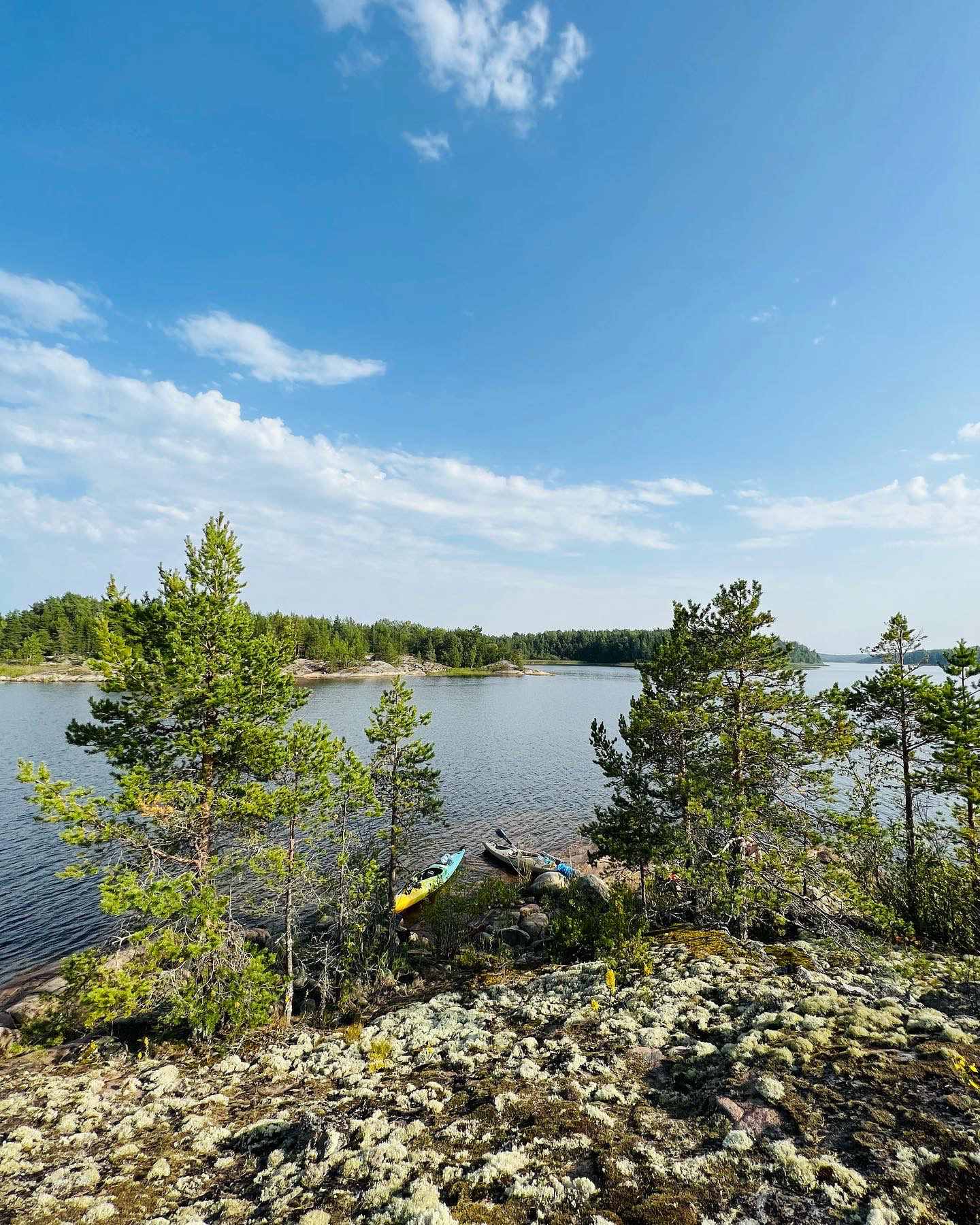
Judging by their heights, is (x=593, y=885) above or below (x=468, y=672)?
below

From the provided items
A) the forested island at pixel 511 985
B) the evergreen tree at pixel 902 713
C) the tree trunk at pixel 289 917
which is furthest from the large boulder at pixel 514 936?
the evergreen tree at pixel 902 713

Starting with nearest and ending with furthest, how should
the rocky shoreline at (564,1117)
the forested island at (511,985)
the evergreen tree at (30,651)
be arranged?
the rocky shoreline at (564,1117) → the forested island at (511,985) → the evergreen tree at (30,651)

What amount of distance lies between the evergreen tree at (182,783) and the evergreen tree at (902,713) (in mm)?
20058

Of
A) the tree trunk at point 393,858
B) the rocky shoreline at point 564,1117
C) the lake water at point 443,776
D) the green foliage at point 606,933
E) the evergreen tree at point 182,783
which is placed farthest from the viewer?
the lake water at point 443,776

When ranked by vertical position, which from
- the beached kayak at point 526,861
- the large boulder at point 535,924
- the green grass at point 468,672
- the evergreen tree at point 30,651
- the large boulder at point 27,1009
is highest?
the evergreen tree at point 30,651

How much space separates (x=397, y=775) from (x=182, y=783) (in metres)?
7.44

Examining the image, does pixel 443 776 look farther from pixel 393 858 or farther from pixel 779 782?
pixel 779 782

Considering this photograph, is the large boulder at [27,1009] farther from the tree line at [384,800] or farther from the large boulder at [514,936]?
the large boulder at [514,936]

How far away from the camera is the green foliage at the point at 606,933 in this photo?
12562 millimetres

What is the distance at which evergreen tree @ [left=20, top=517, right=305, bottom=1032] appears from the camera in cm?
1179

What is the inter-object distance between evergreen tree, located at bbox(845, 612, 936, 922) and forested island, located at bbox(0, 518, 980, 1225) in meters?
0.12

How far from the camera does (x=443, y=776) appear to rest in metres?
45.1

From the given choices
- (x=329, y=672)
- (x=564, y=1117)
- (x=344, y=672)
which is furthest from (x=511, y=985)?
(x=344, y=672)

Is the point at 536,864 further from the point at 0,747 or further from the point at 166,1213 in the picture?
the point at 0,747
